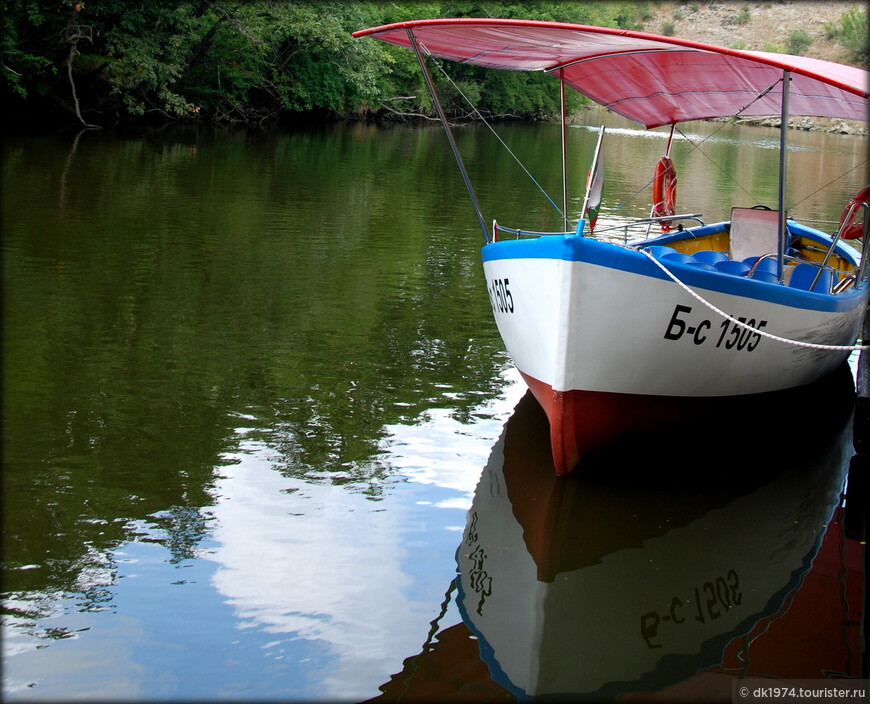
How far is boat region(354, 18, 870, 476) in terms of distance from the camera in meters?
6.60

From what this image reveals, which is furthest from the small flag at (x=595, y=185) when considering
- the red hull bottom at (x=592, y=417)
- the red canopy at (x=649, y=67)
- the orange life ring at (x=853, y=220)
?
the orange life ring at (x=853, y=220)

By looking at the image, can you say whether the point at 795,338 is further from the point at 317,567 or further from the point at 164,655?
the point at 164,655

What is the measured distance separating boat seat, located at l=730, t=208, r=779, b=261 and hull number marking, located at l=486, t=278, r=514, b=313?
415 centimetres

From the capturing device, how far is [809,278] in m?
8.47

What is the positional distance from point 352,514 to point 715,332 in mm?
2970

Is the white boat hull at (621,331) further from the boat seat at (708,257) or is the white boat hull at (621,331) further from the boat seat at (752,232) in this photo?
the boat seat at (752,232)

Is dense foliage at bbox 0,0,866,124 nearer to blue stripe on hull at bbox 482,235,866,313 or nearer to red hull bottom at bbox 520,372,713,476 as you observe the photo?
blue stripe on hull at bbox 482,235,866,313

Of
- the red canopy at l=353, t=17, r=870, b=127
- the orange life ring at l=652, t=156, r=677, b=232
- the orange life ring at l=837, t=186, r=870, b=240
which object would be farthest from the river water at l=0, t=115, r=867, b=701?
the red canopy at l=353, t=17, r=870, b=127

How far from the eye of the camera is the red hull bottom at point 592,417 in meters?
6.91

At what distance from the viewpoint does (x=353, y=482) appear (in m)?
6.70

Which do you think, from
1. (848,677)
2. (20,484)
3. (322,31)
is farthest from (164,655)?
(322,31)

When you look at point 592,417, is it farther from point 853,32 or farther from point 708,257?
point 853,32

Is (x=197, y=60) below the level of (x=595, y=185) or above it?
above

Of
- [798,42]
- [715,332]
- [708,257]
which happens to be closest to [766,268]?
[708,257]
